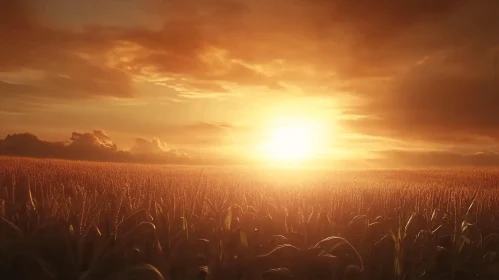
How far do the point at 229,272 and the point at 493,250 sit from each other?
238cm

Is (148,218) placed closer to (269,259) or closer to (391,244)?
(269,259)

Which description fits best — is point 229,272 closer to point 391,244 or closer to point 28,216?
point 391,244

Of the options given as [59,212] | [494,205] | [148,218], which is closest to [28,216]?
[59,212]

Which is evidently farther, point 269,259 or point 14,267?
point 269,259

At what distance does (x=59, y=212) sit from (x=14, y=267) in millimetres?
888

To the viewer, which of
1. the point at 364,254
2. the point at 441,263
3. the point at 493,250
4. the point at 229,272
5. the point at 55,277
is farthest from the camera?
the point at 493,250

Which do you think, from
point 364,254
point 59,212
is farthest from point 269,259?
point 59,212

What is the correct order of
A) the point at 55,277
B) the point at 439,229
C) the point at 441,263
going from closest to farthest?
1. the point at 55,277
2. the point at 441,263
3. the point at 439,229

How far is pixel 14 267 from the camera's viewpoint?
246 centimetres

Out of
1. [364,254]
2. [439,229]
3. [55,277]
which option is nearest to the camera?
[55,277]

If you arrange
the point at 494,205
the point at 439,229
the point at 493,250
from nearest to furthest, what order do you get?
the point at 493,250
the point at 439,229
the point at 494,205

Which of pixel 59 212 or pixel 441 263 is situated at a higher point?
pixel 59 212

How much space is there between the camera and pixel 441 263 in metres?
3.34

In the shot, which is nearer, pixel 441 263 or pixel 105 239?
pixel 105 239
